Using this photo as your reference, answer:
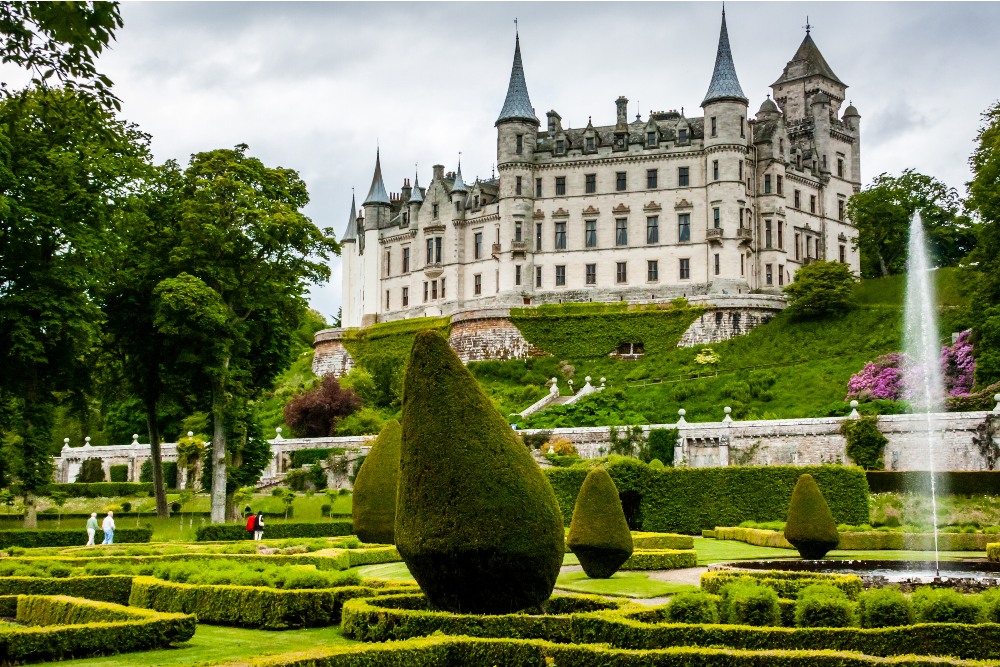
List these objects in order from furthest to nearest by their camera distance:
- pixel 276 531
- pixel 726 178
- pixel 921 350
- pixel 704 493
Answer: pixel 726 178
pixel 921 350
pixel 704 493
pixel 276 531

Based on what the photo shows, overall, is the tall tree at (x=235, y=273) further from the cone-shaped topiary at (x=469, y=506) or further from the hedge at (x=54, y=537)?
the cone-shaped topiary at (x=469, y=506)

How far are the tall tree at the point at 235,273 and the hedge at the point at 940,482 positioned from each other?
1904 centimetres

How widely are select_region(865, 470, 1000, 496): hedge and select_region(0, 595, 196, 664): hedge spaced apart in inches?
1041

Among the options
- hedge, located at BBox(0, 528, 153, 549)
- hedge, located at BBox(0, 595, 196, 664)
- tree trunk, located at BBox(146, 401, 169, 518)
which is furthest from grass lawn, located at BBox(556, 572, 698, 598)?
tree trunk, located at BBox(146, 401, 169, 518)

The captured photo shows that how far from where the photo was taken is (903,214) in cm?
7481

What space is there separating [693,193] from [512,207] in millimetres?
11290

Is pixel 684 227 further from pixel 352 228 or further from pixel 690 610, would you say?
pixel 690 610

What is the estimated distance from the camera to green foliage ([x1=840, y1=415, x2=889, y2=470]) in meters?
41.0

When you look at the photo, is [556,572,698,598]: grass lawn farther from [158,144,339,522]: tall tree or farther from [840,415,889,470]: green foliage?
[840,415,889,470]: green foliage

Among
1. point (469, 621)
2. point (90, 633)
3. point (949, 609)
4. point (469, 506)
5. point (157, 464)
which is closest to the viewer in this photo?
point (949, 609)

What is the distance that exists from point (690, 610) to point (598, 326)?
2138 inches

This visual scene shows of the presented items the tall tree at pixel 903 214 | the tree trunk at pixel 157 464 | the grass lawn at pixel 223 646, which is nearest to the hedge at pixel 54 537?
the tree trunk at pixel 157 464

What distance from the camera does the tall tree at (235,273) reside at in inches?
1421

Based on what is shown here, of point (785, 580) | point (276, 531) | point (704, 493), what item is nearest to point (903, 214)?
point (704, 493)
